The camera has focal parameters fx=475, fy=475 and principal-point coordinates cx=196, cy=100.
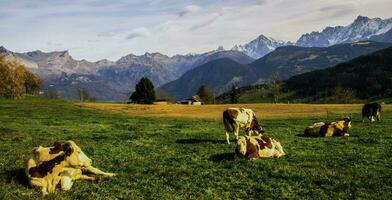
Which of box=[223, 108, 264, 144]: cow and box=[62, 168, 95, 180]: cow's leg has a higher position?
box=[223, 108, 264, 144]: cow

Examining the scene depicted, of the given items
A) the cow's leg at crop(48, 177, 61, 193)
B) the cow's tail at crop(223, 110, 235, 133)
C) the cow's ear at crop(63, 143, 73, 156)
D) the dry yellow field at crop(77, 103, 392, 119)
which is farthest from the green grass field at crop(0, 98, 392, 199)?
the dry yellow field at crop(77, 103, 392, 119)

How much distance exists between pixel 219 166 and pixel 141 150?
824 cm

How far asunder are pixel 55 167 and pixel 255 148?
11.5 meters

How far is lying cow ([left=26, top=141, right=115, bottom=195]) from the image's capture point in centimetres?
2109

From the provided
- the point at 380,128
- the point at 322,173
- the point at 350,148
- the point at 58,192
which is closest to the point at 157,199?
the point at 58,192

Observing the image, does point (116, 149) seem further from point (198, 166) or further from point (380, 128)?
point (380, 128)

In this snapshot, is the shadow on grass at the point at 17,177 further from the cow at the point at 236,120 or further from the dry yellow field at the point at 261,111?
the dry yellow field at the point at 261,111

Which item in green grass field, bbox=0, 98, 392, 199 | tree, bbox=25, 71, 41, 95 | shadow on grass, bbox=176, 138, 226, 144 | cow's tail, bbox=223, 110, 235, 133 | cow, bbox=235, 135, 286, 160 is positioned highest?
tree, bbox=25, 71, 41, 95

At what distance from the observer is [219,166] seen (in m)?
25.7

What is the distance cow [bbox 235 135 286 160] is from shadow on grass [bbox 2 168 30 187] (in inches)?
460

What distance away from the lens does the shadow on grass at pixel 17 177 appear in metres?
21.7

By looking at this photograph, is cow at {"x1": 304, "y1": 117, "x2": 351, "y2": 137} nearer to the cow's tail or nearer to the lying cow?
the cow's tail

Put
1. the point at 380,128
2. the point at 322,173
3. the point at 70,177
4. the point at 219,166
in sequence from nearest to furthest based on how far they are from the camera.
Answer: the point at 70,177 → the point at 322,173 → the point at 219,166 → the point at 380,128

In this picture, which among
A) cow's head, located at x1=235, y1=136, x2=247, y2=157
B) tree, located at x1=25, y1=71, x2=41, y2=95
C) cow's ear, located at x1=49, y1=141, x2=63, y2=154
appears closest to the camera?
cow's ear, located at x1=49, y1=141, x2=63, y2=154
